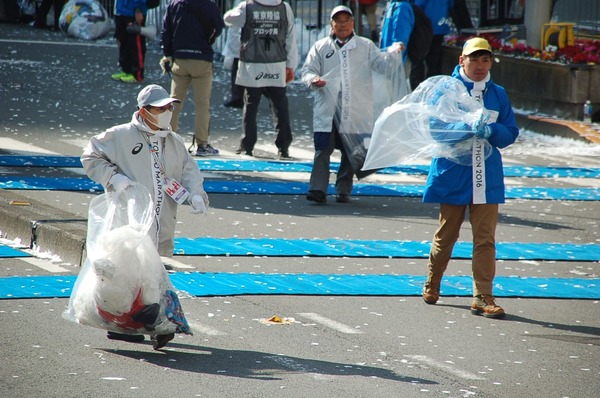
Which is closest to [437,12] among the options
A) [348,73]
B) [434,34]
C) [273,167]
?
[434,34]

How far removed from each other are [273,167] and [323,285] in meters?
5.65

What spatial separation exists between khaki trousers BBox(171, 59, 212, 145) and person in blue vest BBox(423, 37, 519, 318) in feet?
22.6

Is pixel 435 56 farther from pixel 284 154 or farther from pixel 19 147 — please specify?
pixel 19 147

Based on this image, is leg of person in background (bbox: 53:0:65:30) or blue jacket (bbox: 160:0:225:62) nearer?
blue jacket (bbox: 160:0:225:62)

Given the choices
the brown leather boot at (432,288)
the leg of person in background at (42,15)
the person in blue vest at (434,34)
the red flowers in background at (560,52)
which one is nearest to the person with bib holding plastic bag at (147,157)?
the brown leather boot at (432,288)

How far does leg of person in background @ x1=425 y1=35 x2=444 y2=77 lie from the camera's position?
63.7ft

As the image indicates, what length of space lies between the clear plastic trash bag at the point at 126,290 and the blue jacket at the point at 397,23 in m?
9.05

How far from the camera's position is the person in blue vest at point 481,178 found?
792cm

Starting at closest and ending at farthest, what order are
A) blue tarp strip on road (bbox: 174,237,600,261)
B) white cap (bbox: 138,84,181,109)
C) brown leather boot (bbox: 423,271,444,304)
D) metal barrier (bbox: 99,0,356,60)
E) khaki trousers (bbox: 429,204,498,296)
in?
white cap (bbox: 138,84,181,109) → khaki trousers (bbox: 429,204,498,296) → brown leather boot (bbox: 423,271,444,304) → blue tarp strip on road (bbox: 174,237,600,261) → metal barrier (bbox: 99,0,356,60)

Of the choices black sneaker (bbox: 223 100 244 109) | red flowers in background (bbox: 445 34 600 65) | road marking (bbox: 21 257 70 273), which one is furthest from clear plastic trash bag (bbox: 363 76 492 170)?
black sneaker (bbox: 223 100 244 109)

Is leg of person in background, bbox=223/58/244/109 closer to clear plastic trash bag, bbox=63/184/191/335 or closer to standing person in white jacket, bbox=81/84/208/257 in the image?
standing person in white jacket, bbox=81/84/208/257

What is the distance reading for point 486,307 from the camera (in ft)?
25.9

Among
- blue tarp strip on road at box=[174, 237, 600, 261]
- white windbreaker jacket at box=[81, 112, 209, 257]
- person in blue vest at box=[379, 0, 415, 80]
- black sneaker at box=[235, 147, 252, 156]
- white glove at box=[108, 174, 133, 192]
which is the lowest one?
blue tarp strip on road at box=[174, 237, 600, 261]

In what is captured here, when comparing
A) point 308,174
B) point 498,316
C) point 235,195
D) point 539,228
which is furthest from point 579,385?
point 308,174
